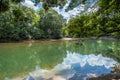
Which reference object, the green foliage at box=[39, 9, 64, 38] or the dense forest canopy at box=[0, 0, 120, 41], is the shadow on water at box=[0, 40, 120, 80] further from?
the green foliage at box=[39, 9, 64, 38]

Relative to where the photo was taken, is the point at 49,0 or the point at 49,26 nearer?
the point at 49,0

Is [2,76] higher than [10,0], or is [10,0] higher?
[10,0]

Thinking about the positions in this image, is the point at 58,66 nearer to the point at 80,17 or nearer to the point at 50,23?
the point at 80,17

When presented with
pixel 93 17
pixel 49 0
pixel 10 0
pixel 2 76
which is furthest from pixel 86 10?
pixel 2 76

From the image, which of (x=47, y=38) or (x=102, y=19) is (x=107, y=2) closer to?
(x=102, y=19)

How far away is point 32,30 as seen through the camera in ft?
162

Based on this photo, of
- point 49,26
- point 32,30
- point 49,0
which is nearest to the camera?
point 49,0

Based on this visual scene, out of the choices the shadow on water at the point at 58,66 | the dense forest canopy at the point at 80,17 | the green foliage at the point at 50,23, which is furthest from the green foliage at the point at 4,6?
the green foliage at the point at 50,23

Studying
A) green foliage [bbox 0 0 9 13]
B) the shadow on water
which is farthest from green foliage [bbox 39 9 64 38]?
green foliage [bbox 0 0 9 13]

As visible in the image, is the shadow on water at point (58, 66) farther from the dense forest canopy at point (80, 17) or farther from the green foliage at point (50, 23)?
the green foliage at point (50, 23)

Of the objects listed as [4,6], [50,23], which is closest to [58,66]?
[4,6]

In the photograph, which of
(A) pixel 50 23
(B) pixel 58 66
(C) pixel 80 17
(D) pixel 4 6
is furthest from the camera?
(A) pixel 50 23

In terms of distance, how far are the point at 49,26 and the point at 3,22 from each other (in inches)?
522

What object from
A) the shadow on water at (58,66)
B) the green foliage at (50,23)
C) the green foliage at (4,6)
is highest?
the green foliage at (4,6)
